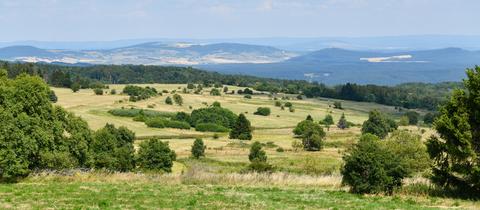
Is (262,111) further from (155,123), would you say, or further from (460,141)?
(460,141)

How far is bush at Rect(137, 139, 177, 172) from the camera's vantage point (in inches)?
2165

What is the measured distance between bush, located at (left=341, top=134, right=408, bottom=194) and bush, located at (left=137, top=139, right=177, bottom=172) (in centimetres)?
3064

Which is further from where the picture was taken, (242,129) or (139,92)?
(139,92)

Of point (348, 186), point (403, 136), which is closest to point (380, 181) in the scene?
point (348, 186)

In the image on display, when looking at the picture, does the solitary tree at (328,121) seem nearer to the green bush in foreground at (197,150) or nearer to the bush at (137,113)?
the bush at (137,113)

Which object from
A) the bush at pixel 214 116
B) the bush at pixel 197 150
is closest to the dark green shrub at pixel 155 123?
the bush at pixel 214 116

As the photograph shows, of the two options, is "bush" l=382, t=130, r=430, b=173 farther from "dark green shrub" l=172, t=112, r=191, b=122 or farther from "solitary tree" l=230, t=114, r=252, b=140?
"dark green shrub" l=172, t=112, r=191, b=122

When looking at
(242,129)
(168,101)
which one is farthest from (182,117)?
(242,129)

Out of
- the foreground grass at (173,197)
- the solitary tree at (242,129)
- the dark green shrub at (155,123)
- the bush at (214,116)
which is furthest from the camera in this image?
the bush at (214,116)

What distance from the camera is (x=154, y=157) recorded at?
181 ft

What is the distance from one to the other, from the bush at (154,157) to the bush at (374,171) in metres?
30.6

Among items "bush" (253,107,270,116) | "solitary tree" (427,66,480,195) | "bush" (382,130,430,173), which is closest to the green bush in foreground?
"bush" (382,130,430,173)

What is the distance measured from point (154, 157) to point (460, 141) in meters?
35.1

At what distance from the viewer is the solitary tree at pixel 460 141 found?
24.8 m
